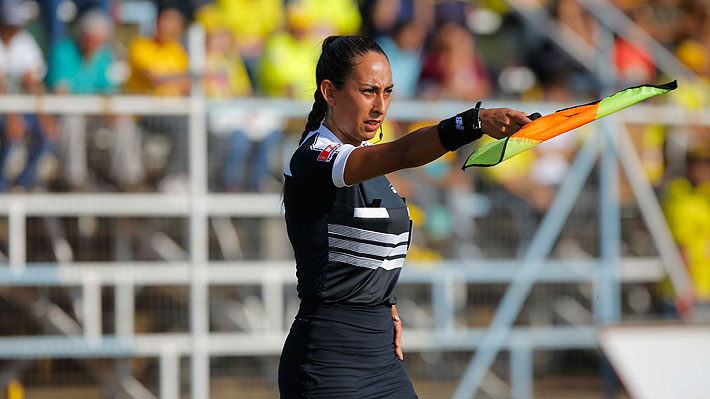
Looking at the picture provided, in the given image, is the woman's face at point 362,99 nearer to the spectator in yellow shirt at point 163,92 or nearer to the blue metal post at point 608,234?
the spectator in yellow shirt at point 163,92

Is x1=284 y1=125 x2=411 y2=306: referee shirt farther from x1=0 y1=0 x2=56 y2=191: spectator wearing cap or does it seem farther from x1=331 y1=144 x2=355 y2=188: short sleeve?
x1=0 y1=0 x2=56 y2=191: spectator wearing cap

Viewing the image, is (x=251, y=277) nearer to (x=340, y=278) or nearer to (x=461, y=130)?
(x=340, y=278)

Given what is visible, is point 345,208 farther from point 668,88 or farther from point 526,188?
point 526,188

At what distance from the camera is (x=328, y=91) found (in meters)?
3.63

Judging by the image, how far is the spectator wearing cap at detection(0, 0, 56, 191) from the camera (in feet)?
21.2

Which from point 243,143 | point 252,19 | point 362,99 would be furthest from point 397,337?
point 252,19

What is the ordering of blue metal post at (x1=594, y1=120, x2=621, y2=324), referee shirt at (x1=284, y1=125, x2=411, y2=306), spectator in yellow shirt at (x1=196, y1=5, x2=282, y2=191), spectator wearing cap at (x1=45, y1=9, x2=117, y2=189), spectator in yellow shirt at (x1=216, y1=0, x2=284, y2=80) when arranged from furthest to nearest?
spectator in yellow shirt at (x1=216, y1=0, x2=284, y2=80) → blue metal post at (x1=594, y1=120, x2=621, y2=324) → spectator in yellow shirt at (x1=196, y1=5, x2=282, y2=191) → spectator wearing cap at (x1=45, y1=9, x2=117, y2=189) → referee shirt at (x1=284, y1=125, x2=411, y2=306)

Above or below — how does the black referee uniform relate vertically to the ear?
below

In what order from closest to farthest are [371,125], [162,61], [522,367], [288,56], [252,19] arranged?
1. [371,125]
2. [522,367]
3. [162,61]
4. [288,56]
5. [252,19]

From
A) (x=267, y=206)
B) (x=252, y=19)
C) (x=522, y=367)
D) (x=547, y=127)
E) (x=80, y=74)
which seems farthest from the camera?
(x=252, y=19)

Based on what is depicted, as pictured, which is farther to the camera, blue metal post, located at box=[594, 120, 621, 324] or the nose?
blue metal post, located at box=[594, 120, 621, 324]

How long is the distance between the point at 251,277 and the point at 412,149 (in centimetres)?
393

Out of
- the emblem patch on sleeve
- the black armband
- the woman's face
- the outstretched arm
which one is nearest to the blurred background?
the woman's face

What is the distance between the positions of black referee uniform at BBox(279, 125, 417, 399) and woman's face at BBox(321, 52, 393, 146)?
0.08m
